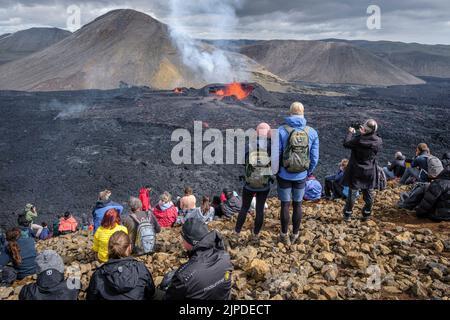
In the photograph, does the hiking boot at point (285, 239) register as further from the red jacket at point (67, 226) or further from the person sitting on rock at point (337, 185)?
the red jacket at point (67, 226)

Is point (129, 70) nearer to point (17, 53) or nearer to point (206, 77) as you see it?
point (206, 77)

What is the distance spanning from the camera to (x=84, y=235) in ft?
28.2

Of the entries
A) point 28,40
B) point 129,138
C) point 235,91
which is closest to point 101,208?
point 129,138

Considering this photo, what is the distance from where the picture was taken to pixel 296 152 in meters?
4.95

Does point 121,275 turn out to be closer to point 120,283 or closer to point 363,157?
point 120,283

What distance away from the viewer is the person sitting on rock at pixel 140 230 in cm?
564

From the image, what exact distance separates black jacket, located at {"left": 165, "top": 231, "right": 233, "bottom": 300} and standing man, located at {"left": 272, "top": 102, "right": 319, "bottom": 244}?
190 cm

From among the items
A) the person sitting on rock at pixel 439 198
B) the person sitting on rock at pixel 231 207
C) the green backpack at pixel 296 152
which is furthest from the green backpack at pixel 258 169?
the person sitting on rock at pixel 231 207

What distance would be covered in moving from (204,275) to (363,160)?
360 cm

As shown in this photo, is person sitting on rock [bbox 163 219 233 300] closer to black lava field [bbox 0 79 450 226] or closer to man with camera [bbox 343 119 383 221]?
man with camera [bbox 343 119 383 221]

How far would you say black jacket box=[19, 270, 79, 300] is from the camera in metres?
3.57

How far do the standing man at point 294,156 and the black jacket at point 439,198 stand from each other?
7.13 feet

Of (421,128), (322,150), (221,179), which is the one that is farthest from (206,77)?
(221,179)
